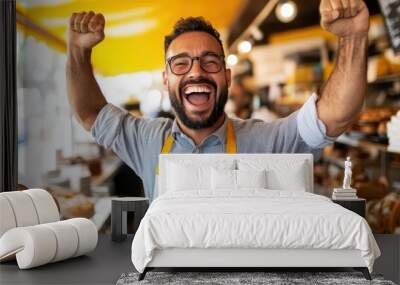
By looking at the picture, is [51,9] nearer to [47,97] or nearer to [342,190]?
[47,97]

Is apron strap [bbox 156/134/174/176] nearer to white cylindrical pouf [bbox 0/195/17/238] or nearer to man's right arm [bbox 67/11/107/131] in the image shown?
man's right arm [bbox 67/11/107/131]

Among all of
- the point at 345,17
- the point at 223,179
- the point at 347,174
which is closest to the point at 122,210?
the point at 223,179

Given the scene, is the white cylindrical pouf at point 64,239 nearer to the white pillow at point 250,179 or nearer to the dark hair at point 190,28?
the white pillow at point 250,179

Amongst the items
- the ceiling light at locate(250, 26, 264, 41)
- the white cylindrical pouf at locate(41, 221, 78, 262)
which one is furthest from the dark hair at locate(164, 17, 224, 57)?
the white cylindrical pouf at locate(41, 221, 78, 262)

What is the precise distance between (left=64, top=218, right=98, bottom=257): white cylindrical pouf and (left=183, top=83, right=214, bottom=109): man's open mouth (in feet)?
6.04

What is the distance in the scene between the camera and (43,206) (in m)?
6.07

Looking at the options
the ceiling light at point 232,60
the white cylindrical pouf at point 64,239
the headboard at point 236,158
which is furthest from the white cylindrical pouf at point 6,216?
the ceiling light at point 232,60

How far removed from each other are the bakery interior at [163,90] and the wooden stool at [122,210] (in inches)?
25.2

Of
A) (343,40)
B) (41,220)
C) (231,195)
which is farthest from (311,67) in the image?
(41,220)

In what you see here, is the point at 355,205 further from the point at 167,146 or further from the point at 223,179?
the point at 167,146

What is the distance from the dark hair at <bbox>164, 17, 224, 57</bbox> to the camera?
7422mm

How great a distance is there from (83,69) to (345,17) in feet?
9.14

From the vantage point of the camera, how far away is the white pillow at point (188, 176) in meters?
6.51

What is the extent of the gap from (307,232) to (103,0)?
3925mm
